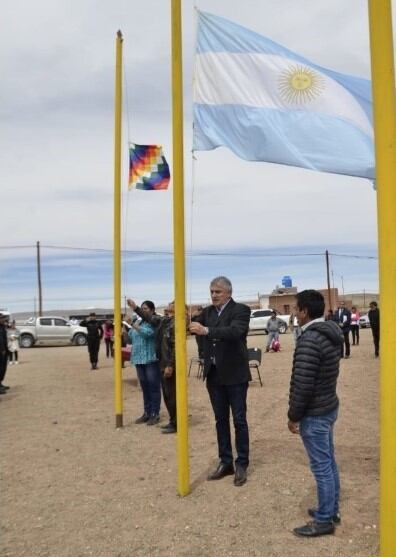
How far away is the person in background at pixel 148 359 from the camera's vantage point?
320 inches

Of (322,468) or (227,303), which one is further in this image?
(227,303)

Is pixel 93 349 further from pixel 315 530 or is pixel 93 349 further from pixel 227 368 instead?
pixel 315 530

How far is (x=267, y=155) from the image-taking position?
4812mm

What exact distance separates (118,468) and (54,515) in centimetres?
134

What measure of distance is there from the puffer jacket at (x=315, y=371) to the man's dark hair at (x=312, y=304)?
76mm

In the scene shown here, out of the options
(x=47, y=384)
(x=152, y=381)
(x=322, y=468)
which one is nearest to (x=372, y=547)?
(x=322, y=468)

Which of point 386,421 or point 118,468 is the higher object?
point 386,421

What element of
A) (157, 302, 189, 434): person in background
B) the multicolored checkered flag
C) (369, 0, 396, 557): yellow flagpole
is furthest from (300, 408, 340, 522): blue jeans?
the multicolored checkered flag

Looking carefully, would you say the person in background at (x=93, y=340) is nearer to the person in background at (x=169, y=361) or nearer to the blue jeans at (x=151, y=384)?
the blue jeans at (x=151, y=384)

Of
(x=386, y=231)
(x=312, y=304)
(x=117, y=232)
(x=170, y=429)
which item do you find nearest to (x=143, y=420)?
(x=170, y=429)

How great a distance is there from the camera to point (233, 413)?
5.34 metres

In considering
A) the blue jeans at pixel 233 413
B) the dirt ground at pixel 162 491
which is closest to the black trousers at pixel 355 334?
the dirt ground at pixel 162 491

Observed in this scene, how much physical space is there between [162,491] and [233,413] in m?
0.97

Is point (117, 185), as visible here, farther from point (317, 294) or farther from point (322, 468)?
point (322, 468)
